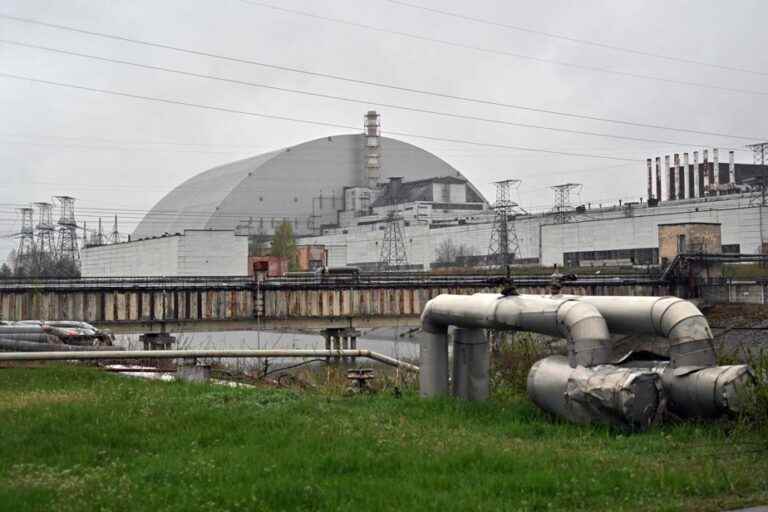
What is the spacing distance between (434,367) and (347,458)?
17.0 feet

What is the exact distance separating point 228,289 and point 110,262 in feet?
133

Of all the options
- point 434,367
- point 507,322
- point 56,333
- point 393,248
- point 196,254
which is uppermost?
point 393,248

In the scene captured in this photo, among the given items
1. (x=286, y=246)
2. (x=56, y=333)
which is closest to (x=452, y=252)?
(x=286, y=246)

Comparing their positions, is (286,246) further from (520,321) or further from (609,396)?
(609,396)

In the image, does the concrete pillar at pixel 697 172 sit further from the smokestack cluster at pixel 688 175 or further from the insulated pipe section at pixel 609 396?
the insulated pipe section at pixel 609 396

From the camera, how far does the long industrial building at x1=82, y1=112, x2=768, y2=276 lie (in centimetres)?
6944

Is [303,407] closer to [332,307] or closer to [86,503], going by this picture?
[86,503]

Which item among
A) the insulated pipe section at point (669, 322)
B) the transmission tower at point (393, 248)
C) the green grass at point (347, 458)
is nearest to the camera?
the green grass at point (347, 458)

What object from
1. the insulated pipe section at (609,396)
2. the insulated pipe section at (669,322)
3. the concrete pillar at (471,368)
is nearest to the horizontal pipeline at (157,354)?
the concrete pillar at (471,368)

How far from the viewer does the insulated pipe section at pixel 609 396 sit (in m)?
9.95

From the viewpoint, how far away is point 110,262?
269 feet

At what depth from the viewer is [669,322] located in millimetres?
10828

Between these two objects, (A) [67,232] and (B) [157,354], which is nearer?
(B) [157,354]

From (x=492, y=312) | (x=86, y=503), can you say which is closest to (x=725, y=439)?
(x=492, y=312)
